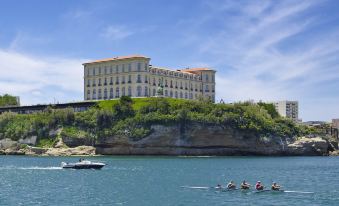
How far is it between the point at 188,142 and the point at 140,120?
14.8 m

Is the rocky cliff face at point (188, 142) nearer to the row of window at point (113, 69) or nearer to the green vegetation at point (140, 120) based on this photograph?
the green vegetation at point (140, 120)

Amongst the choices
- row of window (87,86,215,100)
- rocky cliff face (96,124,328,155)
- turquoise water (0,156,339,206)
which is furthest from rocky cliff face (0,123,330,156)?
turquoise water (0,156,339,206)

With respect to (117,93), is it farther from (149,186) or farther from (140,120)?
(149,186)

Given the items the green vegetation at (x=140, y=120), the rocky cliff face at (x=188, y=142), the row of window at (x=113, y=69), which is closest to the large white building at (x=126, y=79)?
the row of window at (x=113, y=69)

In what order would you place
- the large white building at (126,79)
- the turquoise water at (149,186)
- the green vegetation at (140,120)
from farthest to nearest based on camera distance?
the large white building at (126,79), the green vegetation at (140,120), the turquoise water at (149,186)

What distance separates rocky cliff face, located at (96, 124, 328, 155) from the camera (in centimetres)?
15362

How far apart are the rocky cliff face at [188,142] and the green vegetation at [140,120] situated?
1.53 metres

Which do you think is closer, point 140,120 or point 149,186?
point 149,186

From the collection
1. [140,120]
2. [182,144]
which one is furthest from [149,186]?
[140,120]

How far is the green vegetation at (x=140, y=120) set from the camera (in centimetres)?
15650

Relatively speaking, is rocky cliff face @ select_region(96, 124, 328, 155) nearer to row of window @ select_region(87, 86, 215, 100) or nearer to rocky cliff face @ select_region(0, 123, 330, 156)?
rocky cliff face @ select_region(0, 123, 330, 156)

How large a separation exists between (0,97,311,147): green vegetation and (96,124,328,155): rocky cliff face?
5.02 feet

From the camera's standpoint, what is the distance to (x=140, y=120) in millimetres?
157375

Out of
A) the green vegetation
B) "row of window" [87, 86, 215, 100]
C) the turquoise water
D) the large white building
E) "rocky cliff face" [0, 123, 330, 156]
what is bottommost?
the turquoise water
